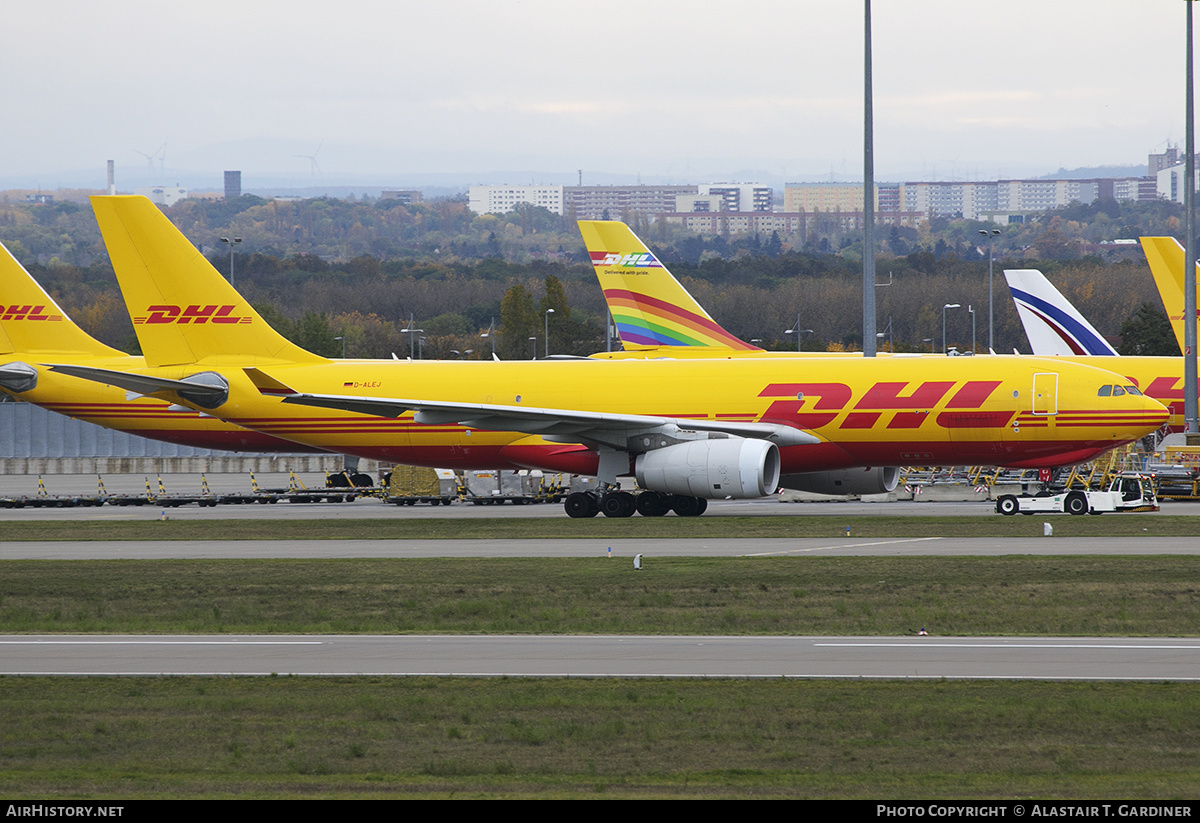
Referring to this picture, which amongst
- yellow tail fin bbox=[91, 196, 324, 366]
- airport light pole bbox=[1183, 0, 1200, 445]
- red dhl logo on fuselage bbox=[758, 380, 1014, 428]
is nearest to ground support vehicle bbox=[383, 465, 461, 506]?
yellow tail fin bbox=[91, 196, 324, 366]

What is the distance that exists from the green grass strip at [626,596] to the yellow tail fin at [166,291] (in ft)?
50.3

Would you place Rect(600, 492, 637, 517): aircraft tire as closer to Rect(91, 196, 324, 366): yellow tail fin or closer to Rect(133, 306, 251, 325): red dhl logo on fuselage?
→ Rect(91, 196, 324, 366): yellow tail fin

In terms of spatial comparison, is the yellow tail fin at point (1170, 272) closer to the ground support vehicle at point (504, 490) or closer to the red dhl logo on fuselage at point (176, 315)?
the ground support vehicle at point (504, 490)

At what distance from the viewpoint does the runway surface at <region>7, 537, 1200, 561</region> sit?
26672 millimetres

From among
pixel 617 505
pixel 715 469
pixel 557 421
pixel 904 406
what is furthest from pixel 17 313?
pixel 904 406

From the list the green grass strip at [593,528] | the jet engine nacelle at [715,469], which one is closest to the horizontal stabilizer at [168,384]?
the green grass strip at [593,528]

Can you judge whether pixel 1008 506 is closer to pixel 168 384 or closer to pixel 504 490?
pixel 504 490

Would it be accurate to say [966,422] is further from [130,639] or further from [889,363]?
[130,639]

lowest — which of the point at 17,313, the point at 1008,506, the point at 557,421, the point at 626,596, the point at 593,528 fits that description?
the point at 593,528

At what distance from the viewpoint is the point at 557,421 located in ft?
120

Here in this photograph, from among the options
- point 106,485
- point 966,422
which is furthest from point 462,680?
point 106,485

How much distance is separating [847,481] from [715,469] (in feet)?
17.4

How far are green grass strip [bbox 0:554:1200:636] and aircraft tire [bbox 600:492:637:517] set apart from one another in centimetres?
1203

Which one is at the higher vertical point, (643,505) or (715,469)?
(715,469)
